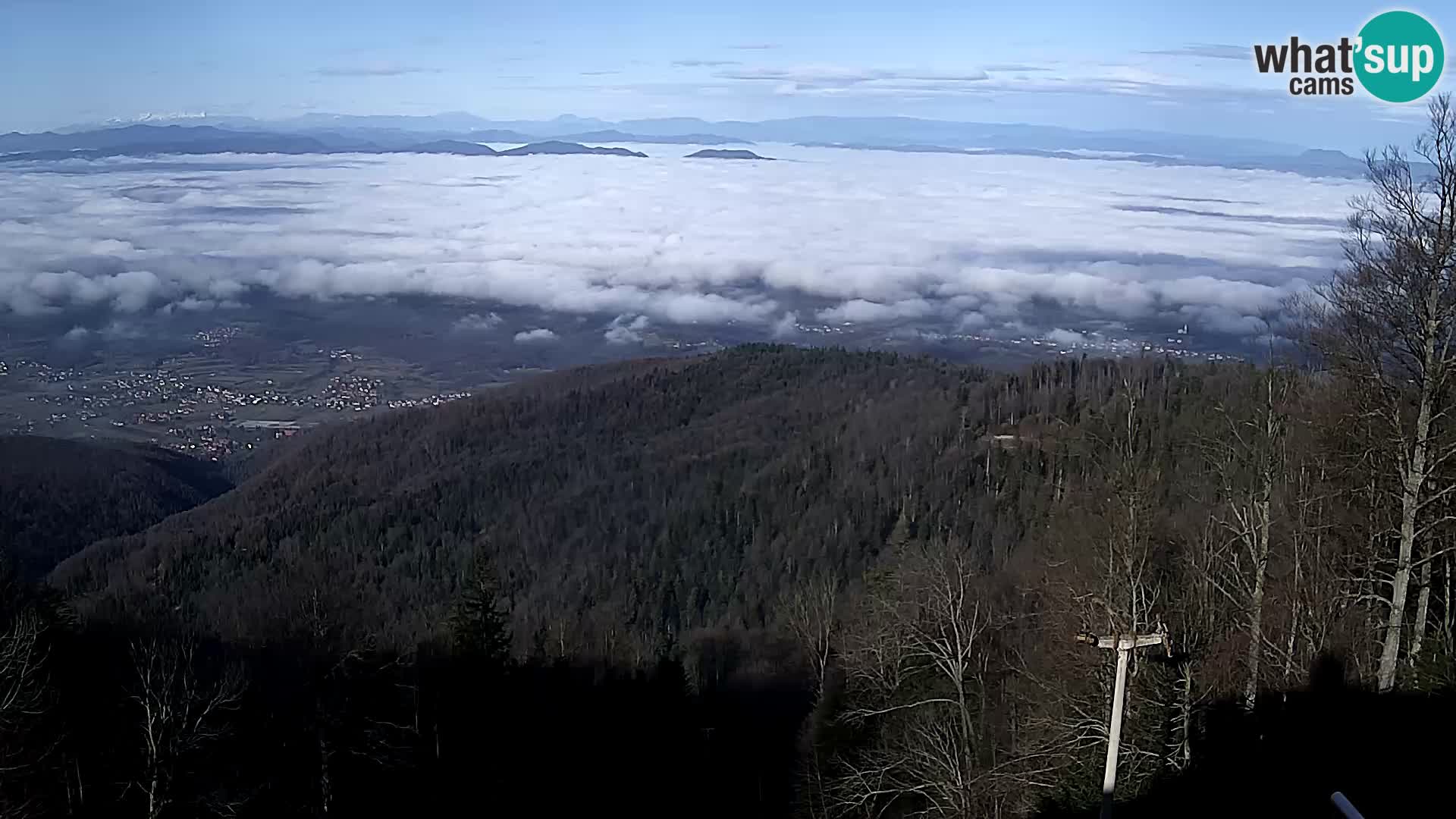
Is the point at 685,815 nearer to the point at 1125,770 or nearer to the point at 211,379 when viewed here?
the point at 1125,770

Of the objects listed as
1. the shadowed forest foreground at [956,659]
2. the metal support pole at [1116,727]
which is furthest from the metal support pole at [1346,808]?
the shadowed forest foreground at [956,659]

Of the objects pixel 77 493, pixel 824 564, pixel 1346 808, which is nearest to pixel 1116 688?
pixel 1346 808

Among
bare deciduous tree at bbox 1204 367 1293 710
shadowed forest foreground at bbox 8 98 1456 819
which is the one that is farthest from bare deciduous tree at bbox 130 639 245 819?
bare deciduous tree at bbox 1204 367 1293 710

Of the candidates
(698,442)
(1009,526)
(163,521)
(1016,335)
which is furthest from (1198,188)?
(163,521)

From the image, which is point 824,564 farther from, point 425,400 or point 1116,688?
point 425,400

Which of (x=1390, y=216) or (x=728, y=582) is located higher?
(x=1390, y=216)

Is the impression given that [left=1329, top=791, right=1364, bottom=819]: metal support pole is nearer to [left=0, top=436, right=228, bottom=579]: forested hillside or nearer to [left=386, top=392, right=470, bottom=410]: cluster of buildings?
[left=0, top=436, right=228, bottom=579]: forested hillside
